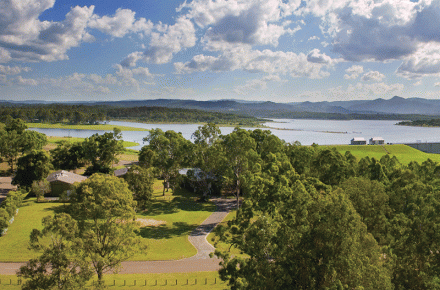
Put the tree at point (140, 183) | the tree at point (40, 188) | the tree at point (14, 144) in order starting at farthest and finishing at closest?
the tree at point (14, 144)
the tree at point (40, 188)
the tree at point (140, 183)

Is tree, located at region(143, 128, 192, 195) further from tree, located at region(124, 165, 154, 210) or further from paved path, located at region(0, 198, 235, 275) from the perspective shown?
paved path, located at region(0, 198, 235, 275)

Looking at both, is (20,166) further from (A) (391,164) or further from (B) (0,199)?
(A) (391,164)

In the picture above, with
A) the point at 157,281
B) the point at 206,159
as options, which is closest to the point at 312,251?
the point at 157,281

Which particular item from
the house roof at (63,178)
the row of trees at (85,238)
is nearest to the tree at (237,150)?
the row of trees at (85,238)

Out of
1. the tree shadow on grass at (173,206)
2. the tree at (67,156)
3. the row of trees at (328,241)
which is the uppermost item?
the row of trees at (328,241)

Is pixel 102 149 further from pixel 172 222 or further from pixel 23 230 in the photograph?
pixel 172 222

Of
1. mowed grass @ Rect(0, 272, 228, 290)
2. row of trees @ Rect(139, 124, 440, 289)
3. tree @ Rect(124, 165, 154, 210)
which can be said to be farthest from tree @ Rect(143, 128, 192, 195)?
row of trees @ Rect(139, 124, 440, 289)

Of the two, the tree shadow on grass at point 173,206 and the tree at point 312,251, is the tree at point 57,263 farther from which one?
the tree shadow on grass at point 173,206

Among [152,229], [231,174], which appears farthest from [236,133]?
[152,229]
